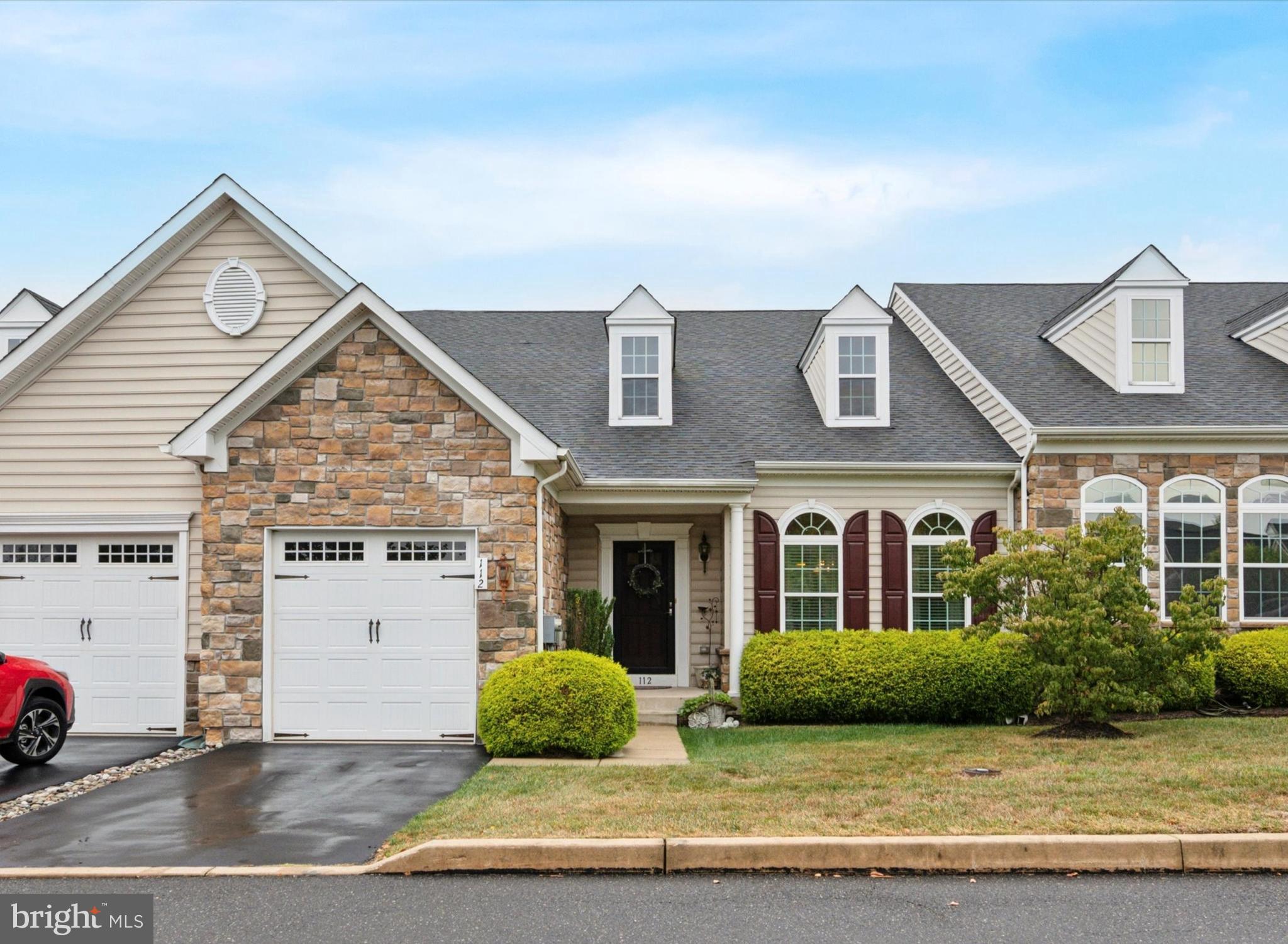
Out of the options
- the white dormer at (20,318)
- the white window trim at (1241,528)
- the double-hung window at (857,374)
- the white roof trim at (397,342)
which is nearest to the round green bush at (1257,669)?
the white window trim at (1241,528)

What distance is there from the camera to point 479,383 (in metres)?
12.4

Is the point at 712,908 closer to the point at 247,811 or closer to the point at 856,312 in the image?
the point at 247,811

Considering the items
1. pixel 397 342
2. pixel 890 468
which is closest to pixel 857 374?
pixel 890 468

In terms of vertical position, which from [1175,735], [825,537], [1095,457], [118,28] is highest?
[118,28]

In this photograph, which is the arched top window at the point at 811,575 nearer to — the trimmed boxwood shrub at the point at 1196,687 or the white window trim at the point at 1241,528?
the trimmed boxwood shrub at the point at 1196,687

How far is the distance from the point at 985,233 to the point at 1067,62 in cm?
814

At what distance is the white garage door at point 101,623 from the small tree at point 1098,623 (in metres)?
9.72

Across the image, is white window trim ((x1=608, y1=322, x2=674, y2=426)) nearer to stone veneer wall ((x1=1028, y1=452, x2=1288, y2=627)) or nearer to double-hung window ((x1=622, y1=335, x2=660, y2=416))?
double-hung window ((x1=622, y1=335, x2=660, y2=416))

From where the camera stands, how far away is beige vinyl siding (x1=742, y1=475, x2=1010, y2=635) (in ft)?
52.1

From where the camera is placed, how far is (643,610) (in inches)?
669

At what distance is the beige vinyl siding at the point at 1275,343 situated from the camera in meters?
17.4

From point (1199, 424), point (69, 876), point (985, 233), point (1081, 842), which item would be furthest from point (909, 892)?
point (985, 233)

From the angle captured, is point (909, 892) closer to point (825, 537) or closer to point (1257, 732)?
point (1257, 732)

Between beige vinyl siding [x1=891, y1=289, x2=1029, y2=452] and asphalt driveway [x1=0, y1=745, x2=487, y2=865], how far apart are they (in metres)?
8.93
